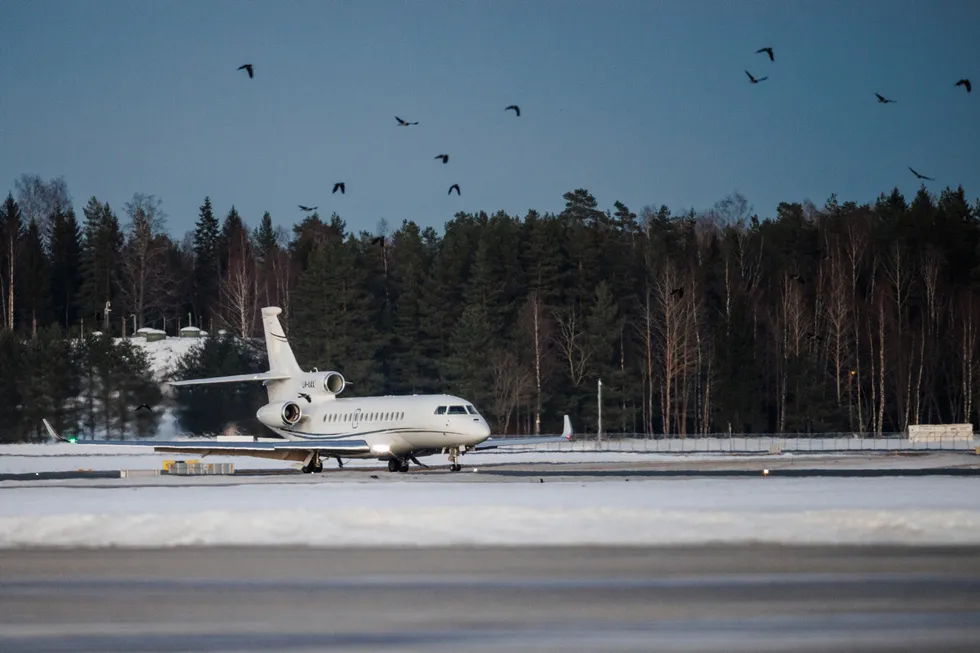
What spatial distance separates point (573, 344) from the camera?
90.8 meters

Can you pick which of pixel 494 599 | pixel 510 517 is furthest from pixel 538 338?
pixel 494 599

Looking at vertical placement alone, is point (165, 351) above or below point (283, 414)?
above

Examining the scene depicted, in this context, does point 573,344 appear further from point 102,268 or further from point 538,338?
point 102,268

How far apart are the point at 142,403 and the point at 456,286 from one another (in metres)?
31.3

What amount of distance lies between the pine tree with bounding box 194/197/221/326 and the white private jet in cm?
8098

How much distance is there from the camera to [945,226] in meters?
90.1

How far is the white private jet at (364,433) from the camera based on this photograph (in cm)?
4106

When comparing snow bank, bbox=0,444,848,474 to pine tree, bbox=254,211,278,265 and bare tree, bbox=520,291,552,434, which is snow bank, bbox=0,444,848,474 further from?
pine tree, bbox=254,211,278,265

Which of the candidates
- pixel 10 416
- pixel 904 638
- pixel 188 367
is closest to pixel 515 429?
pixel 188 367

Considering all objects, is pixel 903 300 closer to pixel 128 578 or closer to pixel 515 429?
pixel 515 429

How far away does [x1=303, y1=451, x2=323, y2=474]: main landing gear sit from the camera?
4344cm

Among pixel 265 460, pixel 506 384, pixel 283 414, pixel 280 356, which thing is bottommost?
pixel 265 460

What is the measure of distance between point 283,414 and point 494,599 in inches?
1417

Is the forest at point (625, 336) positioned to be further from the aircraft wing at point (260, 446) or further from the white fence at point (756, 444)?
the aircraft wing at point (260, 446)
